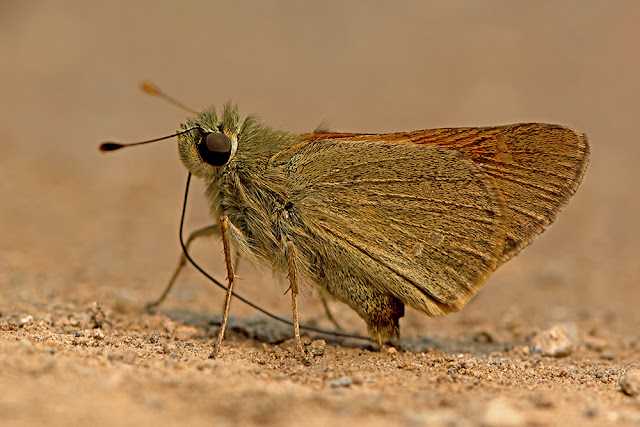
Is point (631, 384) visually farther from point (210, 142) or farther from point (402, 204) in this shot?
point (210, 142)

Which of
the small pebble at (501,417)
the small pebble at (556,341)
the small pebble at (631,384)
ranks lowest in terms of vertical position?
the small pebble at (501,417)

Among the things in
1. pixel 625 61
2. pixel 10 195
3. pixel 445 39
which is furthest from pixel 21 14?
pixel 625 61

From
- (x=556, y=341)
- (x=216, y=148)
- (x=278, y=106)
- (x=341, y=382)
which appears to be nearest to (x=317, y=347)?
(x=341, y=382)

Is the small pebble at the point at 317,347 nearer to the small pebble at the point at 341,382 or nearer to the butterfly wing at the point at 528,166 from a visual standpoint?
the small pebble at the point at 341,382

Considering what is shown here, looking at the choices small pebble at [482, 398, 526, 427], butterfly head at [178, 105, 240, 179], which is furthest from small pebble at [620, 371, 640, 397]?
butterfly head at [178, 105, 240, 179]

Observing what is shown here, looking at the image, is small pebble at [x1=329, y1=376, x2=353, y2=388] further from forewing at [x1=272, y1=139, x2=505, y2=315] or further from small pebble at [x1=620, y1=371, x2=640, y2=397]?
small pebble at [x1=620, y1=371, x2=640, y2=397]

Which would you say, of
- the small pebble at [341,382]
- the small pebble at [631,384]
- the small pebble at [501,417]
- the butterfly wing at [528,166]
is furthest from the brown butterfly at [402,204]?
the small pebble at [501,417]
